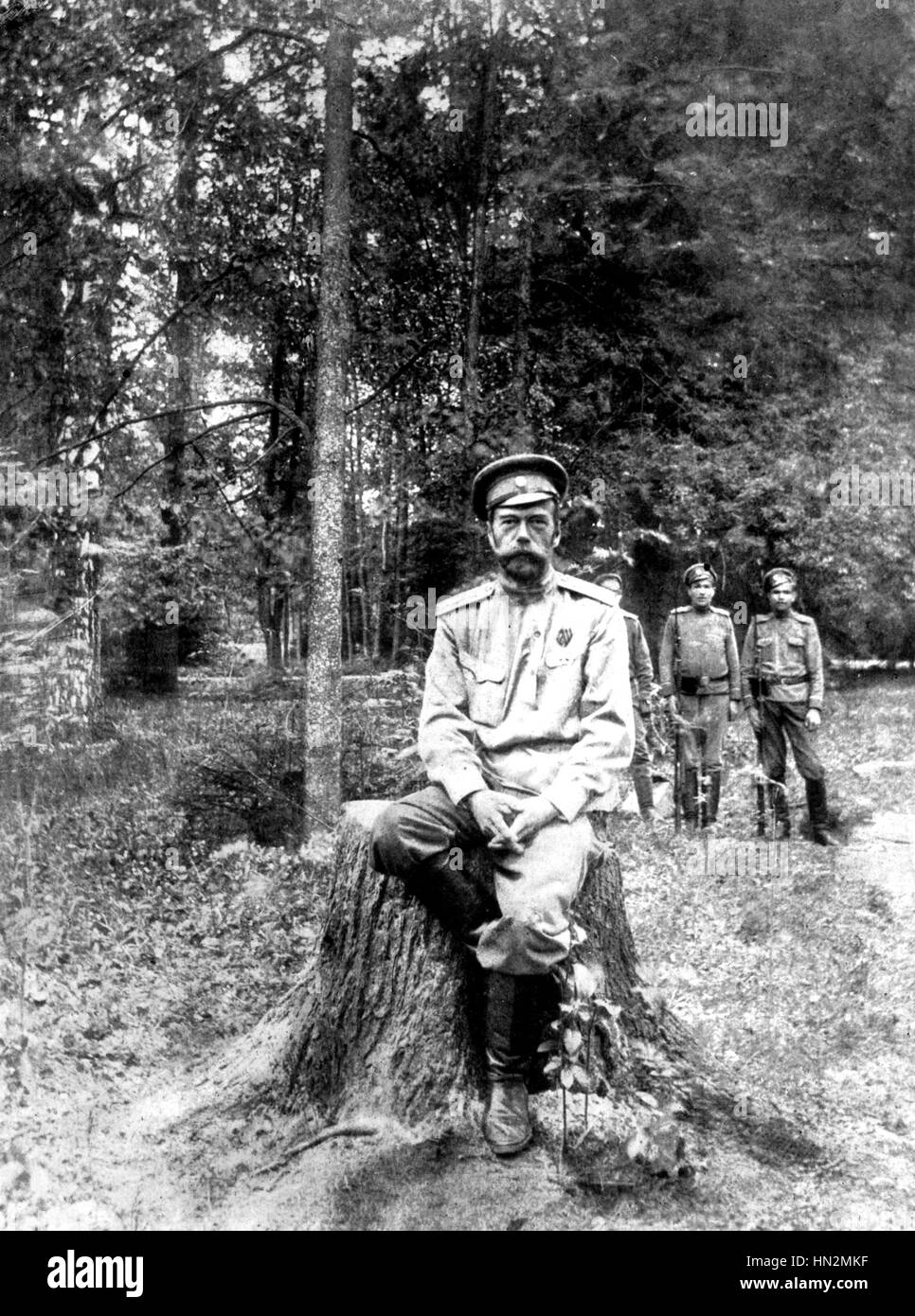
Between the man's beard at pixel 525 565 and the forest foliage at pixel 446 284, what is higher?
the forest foliage at pixel 446 284

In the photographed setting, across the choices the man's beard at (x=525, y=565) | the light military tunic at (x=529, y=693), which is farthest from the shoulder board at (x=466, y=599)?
the man's beard at (x=525, y=565)

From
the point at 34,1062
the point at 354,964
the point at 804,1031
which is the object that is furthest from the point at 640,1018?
the point at 34,1062

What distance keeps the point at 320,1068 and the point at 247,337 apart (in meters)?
3.06

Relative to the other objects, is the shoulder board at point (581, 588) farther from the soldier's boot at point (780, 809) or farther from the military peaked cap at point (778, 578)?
the soldier's boot at point (780, 809)

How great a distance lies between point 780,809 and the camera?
4555 millimetres

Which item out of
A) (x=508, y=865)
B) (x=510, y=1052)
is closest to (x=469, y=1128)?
(x=510, y=1052)

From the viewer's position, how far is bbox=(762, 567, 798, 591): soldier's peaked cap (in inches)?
180

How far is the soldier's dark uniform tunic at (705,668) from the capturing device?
4.86m

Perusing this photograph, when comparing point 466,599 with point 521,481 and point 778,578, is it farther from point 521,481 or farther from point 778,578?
point 778,578

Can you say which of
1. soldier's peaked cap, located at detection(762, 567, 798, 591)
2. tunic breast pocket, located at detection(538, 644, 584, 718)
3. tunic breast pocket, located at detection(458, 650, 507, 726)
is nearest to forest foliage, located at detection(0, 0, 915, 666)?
soldier's peaked cap, located at detection(762, 567, 798, 591)

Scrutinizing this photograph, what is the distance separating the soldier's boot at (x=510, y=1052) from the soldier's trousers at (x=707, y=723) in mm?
2079

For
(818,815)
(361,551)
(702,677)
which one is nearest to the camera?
(361,551)

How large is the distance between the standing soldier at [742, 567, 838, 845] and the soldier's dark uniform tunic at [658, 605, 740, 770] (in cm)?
12

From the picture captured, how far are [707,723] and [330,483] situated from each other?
2.40 meters
